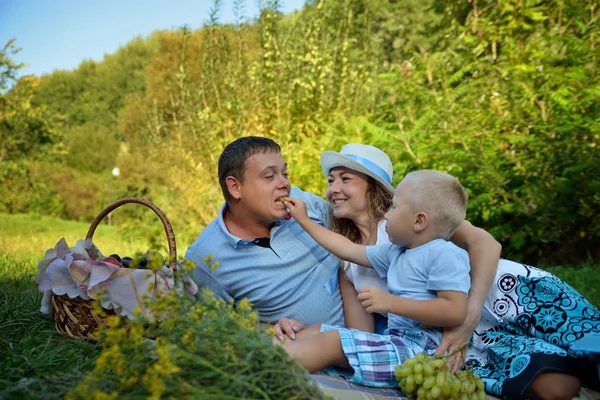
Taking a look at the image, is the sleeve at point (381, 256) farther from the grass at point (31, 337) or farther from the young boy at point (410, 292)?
the grass at point (31, 337)

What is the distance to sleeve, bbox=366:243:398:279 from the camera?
3086mm

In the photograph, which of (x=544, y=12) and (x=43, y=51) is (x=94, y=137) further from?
(x=544, y=12)

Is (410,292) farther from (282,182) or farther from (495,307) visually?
(282,182)

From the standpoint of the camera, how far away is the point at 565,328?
9.50 feet

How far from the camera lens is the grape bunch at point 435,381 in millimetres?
2533

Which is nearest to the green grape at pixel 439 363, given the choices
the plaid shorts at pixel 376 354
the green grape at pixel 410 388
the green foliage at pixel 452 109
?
the green grape at pixel 410 388

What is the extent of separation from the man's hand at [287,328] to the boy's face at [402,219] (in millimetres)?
659

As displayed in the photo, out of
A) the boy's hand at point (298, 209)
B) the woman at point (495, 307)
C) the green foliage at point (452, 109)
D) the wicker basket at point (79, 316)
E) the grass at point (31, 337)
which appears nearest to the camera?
the grass at point (31, 337)

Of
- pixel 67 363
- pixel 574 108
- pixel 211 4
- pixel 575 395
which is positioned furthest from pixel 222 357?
pixel 211 4

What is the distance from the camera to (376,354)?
2.82 meters

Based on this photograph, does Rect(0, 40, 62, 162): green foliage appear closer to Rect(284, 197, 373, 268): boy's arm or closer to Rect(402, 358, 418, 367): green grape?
Rect(284, 197, 373, 268): boy's arm

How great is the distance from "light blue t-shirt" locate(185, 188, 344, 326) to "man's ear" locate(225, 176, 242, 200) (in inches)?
6.6

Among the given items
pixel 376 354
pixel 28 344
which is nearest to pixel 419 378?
pixel 376 354

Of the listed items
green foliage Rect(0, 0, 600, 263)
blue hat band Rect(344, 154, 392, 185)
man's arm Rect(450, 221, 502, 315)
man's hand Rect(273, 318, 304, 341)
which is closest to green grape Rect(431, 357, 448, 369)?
man's arm Rect(450, 221, 502, 315)
